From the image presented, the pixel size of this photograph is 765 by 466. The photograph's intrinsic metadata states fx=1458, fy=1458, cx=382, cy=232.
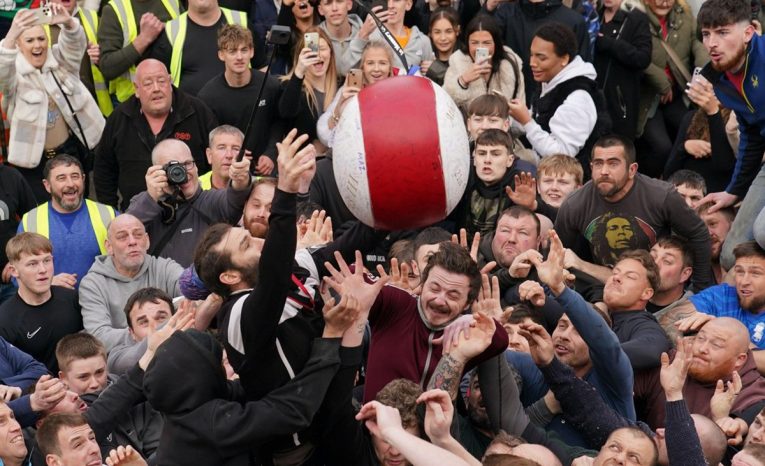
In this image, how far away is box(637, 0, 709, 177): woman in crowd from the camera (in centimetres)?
1292

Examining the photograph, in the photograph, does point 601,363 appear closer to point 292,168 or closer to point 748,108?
point 292,168

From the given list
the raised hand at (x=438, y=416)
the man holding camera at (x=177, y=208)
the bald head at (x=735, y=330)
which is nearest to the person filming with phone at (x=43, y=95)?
the man holding camera at (x=177, y=208)

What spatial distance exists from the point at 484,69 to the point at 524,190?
6.16ft

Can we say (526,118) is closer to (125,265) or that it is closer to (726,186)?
(726,186)

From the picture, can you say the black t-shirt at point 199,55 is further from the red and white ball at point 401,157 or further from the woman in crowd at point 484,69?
the red and white ball at point 401,157

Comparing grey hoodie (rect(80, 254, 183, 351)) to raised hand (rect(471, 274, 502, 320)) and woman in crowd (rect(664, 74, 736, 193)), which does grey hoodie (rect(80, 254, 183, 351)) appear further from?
woman in crowd (rect(664, 74, 736, 193))

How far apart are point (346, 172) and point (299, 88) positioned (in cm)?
416

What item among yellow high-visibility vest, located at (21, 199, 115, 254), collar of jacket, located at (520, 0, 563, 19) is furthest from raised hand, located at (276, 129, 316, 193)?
collar of jacket, located at (520, 0, 563, 19)

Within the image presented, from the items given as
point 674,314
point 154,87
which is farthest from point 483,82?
point 674,314

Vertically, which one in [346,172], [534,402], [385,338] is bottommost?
[534,402]

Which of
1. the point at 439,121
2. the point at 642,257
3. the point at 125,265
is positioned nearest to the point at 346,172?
the point at 439,121

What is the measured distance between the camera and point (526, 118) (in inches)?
426

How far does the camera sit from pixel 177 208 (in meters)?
10.4

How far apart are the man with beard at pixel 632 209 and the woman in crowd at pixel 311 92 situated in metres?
2.52
